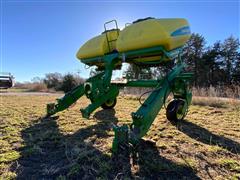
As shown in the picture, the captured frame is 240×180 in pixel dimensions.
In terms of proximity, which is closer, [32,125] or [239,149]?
[239,149]

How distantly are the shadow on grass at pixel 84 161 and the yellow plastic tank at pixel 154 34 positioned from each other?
1.69 meters

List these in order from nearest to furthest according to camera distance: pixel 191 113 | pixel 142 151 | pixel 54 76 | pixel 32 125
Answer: pixel 142 151, pixel 32 125, pixel 191 113, pixel 54 76

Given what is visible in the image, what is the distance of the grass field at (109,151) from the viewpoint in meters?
2.76

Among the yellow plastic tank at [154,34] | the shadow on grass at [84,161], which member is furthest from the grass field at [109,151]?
the yellow plastic tank at [154,34]

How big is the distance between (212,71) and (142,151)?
33324 millimetres

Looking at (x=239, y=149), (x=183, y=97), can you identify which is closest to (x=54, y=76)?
(x=183, y=97)

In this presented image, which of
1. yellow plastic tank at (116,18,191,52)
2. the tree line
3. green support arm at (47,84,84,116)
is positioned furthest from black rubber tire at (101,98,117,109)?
the tree line

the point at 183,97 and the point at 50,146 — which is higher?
the point at 183,97

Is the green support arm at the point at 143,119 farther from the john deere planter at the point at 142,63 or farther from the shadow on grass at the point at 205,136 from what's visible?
the shadow on grass at the point at 205,136

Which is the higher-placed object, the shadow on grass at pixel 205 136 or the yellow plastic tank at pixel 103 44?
the yellow plastic tank at pixel 103 44

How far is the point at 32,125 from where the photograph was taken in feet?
17.1

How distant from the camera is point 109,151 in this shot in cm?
337

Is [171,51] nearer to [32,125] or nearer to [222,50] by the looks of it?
[32,125]

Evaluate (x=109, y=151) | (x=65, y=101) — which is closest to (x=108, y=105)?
(x=65, y=101)
